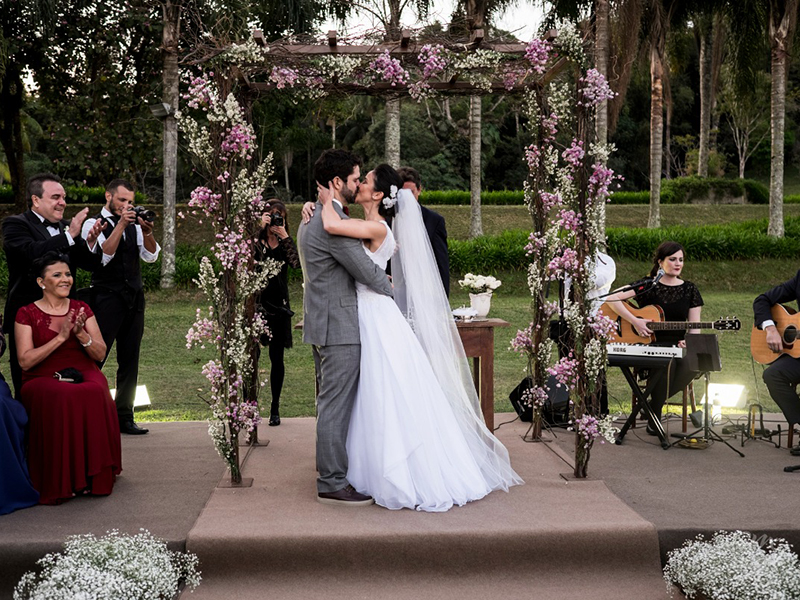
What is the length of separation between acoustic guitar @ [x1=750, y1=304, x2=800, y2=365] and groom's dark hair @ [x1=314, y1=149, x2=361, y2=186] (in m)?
3.64

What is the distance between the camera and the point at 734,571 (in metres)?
3.72

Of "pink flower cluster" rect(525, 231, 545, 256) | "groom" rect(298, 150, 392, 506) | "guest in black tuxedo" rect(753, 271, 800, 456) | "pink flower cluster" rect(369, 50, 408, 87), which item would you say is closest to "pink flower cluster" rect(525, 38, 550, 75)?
"pink flower cluster" rect(369, 50, 408, 87)

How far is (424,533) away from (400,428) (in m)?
0.70

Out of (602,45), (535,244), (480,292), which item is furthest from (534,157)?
(602,45)

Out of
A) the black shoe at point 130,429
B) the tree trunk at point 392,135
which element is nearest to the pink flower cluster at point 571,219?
the black shoe at point 130,429

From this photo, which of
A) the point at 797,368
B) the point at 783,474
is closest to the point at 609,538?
the point at 783,474

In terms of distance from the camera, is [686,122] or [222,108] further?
[686,122]

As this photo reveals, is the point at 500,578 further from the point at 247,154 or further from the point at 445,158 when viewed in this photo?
the point at 445,158

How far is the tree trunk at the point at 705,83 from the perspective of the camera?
2509 centimetres

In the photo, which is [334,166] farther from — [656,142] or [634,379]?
[656,142]

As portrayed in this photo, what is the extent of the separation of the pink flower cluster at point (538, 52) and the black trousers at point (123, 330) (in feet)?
11.6

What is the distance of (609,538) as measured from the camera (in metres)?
4.45

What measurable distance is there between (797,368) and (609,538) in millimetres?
2743

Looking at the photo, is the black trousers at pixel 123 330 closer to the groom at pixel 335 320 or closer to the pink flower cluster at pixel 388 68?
the groom at pixel 335 320
